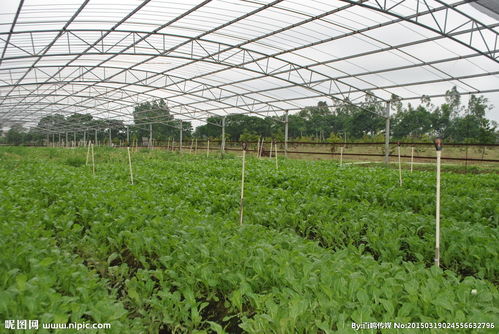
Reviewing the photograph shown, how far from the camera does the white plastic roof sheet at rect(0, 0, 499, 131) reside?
11.6 m

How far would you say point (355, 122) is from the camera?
39469 millimetres

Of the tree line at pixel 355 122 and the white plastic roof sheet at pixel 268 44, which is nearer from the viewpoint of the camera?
the white plastic roof sheet at pixel 268 44

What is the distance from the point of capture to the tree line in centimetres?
2147

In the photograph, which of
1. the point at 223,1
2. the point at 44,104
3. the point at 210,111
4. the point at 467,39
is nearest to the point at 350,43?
the point at 467,39

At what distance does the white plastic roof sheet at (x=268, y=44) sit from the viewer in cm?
1155

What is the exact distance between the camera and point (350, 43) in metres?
14.4

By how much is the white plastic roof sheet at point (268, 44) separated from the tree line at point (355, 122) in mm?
2878

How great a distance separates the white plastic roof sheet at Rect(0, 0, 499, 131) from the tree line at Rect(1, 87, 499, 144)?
2.88m

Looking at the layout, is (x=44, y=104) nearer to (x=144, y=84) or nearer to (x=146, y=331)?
(x=144, y=84)

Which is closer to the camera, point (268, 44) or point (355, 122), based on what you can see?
point (268, 44)

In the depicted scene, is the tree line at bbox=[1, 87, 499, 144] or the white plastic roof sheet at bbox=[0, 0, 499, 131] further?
the tree line at bbox=[1, 87, 499, 144]

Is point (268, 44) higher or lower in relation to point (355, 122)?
higher

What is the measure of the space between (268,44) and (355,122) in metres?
26.8

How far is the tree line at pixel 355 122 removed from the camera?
70.4 feet
